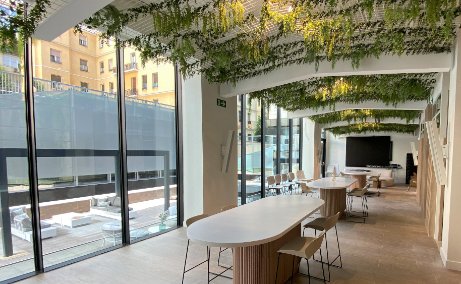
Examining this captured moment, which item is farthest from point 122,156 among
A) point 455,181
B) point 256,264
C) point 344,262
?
point 455,181

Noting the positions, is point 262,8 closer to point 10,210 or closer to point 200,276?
point 200,276

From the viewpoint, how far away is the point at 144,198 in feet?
17.4

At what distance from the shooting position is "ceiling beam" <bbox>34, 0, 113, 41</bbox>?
8.68 ft

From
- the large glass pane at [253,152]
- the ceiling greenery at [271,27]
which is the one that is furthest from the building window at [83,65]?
the large glass pane at [253,152]

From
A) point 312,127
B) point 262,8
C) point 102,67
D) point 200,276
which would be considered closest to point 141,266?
point 200,276

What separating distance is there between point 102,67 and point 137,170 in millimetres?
1868

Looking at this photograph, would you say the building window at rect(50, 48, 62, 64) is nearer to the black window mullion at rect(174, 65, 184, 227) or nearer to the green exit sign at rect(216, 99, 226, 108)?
the black window mullion at rect(174, 65, 184, 227)

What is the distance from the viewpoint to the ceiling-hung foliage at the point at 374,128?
41.8ft

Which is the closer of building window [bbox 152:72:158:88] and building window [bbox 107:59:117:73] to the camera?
building window [bbox 107:59:117:73]

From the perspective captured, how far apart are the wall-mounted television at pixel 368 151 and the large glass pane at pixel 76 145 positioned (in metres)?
13.1

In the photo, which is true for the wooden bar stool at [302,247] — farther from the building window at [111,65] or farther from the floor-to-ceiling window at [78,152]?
the building window at [111,65]

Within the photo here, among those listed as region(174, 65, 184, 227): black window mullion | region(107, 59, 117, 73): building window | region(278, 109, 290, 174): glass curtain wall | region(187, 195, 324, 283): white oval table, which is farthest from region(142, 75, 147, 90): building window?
region(278, 109, 290, 174): glass curtain wall

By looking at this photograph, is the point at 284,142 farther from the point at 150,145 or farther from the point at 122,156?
the point at 122,156

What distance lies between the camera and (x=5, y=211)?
3.54 metres
